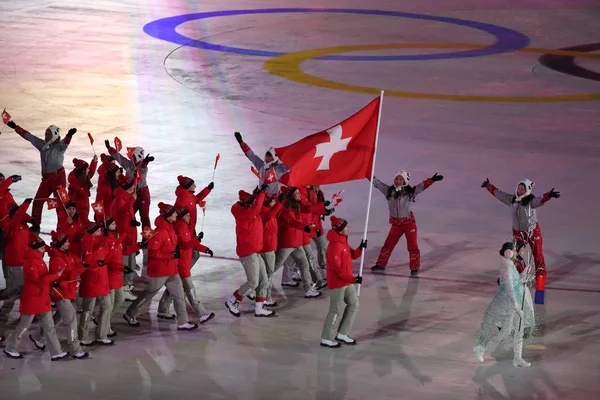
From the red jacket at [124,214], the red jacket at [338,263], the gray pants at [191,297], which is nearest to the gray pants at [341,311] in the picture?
the red jacket at [338,263]

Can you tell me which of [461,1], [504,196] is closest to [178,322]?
[504,196]

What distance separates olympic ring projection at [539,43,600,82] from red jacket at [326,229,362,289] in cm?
1934

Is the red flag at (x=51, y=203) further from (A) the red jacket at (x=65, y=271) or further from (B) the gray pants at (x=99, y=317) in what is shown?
(B) the gray pants at (x=99, y=317)

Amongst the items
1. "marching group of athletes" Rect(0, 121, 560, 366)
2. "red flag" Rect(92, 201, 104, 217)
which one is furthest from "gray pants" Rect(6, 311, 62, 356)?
"red flag" Rect(92, 201, 104, 217)

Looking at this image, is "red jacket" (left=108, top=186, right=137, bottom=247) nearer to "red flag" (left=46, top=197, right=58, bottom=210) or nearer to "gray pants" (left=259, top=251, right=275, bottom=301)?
"red flag" (left=46, top=197, right=58, bottom=210)

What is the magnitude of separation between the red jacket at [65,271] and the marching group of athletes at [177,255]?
14 mm

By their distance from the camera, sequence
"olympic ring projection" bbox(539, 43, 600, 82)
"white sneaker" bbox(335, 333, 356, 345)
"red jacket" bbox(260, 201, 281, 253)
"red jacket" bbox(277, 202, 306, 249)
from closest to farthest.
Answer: "white sneaker" bbox(335, 333, 356, 345)
"red jacket" bbox(260, 201, 281, 253)
"red jacket" bbox(277, 202, 306, 249)
"olympic ring projection" bbox(539, 43, 600, 82)

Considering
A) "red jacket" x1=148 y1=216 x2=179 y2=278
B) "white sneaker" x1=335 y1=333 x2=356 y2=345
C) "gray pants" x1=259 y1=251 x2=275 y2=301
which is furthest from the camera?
"gray pants" x1=259 y1=251 x2=275 y2=301

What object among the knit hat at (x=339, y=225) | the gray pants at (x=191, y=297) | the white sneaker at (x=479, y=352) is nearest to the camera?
the white sneaker at (x=479, y=352)

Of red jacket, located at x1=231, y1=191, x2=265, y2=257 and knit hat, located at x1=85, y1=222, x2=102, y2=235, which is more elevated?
knit hat, located at x1=85, y1=222, x2=102, y2=235

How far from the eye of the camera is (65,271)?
15.0m

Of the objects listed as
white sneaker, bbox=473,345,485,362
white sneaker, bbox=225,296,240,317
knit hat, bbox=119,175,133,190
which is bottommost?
white sneaker, bbox=225,296,240,317

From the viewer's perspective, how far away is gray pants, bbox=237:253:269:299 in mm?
16698

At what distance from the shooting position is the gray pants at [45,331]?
48.7 feet
